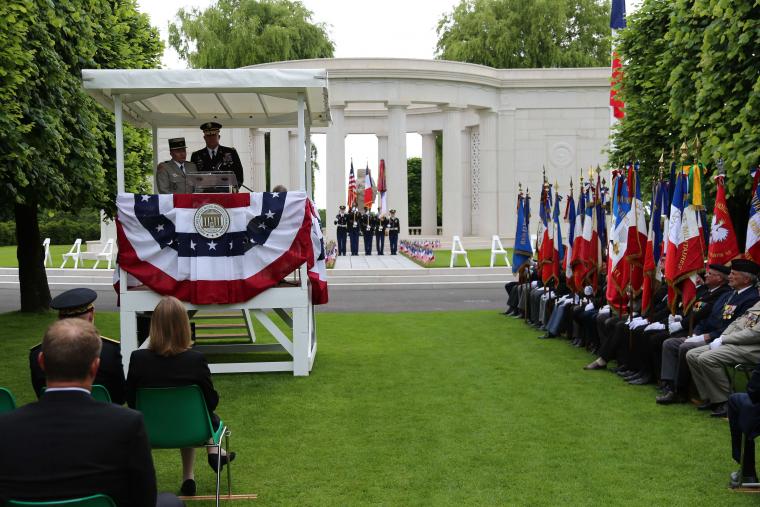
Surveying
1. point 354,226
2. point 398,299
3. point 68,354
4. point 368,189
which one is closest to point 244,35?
point 368,189

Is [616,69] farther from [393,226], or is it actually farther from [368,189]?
[368,189]

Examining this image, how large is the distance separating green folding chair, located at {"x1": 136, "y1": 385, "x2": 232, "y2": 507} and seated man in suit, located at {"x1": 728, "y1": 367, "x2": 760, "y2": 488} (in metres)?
3.66

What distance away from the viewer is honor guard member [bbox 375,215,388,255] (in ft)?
120

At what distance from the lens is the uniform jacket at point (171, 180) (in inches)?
448

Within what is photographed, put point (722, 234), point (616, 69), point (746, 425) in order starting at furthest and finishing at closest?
point (616, 69), point (722, 234), point (746, 425)

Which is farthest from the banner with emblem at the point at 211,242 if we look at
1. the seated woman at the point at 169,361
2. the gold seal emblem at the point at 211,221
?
the seated woman at the point at 169,361

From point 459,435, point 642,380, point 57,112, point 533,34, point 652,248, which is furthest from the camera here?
Result: point 533,34

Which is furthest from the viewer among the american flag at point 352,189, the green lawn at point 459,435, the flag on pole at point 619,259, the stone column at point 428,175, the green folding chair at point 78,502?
the stone column at point 428,175

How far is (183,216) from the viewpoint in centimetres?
1080

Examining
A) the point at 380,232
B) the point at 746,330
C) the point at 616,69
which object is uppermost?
the point at 616,69

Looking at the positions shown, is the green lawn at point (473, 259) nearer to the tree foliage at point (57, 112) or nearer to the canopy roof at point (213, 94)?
the tree foliage at point (57, 112)

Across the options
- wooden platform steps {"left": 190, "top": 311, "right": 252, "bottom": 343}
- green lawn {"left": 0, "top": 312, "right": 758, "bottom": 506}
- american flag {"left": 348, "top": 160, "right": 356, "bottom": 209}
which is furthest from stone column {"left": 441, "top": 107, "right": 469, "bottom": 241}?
green lawn {"left": 0, "top": 312, "right": 758, "bottom": 506}

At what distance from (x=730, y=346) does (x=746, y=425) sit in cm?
251

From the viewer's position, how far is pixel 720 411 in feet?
29.2
